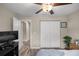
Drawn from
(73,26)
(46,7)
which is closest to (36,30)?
(46,7)

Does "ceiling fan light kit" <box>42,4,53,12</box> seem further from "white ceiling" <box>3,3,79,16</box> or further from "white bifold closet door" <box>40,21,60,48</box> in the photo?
"white bifold closet door" <box>40,21,60,48</box>

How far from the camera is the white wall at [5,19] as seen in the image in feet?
6.43

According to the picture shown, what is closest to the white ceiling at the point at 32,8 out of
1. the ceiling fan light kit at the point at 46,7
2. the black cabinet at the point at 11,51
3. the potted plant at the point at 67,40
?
the ceiling fan light kit at the point at 46,7

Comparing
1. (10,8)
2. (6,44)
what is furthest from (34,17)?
(6,44)

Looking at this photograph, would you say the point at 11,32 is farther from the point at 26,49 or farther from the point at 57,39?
the point at 57,39

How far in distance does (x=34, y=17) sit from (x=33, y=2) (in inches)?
6.9

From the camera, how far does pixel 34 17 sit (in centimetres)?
202

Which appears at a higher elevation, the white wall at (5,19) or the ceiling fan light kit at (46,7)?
the ceiling fan light kit at (46,7)

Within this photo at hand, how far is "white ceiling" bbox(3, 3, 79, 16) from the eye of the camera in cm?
199

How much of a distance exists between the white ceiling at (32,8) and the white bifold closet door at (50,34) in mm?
128

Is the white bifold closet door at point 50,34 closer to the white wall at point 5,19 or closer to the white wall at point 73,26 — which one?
the white wall at point 73,26

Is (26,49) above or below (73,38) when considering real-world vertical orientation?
below

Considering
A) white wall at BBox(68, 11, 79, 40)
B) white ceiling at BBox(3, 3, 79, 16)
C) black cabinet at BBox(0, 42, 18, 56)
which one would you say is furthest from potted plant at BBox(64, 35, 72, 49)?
black cabinet at BBox(0, 42, 18, 56)

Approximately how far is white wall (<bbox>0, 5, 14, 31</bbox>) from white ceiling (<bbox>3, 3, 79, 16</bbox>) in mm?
58
